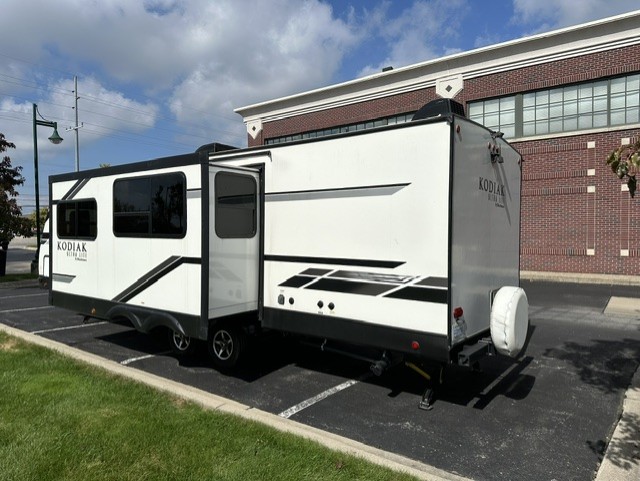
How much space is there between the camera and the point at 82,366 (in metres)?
5.98

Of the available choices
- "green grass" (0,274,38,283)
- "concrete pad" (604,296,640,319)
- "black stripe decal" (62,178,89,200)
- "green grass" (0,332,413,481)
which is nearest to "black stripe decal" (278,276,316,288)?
"green grass" (0,332,413,481)

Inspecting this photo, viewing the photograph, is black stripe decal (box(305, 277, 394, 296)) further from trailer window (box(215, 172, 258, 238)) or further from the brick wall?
the brick wall

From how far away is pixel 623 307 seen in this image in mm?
10398

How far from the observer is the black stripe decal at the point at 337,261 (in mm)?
4854

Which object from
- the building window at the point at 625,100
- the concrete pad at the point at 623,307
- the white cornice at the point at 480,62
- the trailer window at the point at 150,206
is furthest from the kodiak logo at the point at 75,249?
the building window at the point at 625,100

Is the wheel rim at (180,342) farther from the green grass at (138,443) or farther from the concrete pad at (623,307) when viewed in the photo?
the concrete pad at (623,307)

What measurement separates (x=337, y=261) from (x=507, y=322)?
1.90m

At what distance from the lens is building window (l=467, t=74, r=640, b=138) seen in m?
14.7

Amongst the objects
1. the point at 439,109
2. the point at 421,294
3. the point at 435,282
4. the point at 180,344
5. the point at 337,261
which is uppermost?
the point at 439,109

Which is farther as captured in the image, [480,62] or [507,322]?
[480,62]

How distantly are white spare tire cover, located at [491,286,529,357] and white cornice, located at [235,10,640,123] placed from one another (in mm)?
13621

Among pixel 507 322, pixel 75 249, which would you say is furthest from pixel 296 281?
pixel 75 249

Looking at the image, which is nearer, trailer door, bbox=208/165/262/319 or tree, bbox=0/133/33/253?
trailer door, bbox=208/165/262/319

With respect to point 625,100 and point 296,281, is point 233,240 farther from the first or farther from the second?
point 625,100
